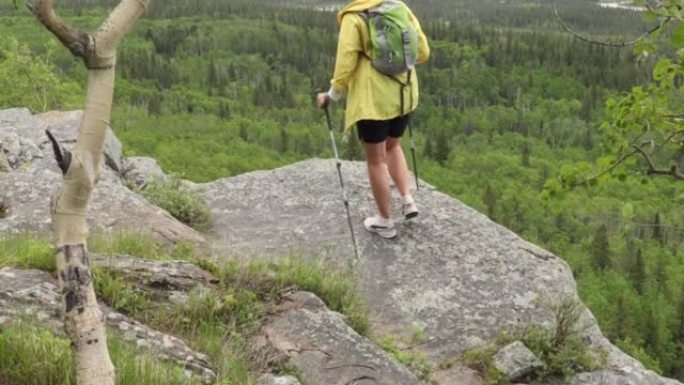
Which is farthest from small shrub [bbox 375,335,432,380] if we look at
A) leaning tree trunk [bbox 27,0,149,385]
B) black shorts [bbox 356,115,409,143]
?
leaning tree trunk [bbox 27,0,149,385]

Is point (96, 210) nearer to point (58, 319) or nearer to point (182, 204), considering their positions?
point (182, 204)

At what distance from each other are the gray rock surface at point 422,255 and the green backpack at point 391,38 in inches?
68.1

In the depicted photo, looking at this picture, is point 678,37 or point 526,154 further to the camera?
point 526,154

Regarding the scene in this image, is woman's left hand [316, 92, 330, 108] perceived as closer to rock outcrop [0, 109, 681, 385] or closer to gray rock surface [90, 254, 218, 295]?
rock outcrop [0, 109, 681, 385]

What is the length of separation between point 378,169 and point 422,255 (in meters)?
0.97

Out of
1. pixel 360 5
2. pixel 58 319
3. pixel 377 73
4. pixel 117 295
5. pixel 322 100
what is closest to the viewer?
pixel 58 319

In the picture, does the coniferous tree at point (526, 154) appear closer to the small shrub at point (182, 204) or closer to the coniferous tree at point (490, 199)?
the coniferous tree at point (490, 199)

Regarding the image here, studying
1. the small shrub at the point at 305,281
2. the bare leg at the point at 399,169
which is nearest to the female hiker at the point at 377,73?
the bare leg at the point at 399,169

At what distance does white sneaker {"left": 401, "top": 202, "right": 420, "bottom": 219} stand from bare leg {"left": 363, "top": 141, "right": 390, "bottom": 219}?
0.44 meters

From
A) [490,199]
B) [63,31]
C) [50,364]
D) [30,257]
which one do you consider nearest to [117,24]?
[63,31]

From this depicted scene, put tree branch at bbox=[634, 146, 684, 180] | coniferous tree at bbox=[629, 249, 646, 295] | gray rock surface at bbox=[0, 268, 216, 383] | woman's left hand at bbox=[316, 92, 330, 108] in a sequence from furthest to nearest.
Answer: coniferous tree at bbox=[629, 249, 646, 295] → woman's left hand at bbox=[316, 92, 330, 108] → tree branch at bbox=[634, 146, 684, 180] → gray rock surface at bbox=[0, 268, 216, 383]

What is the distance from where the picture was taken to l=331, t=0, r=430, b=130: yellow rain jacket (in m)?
6.43

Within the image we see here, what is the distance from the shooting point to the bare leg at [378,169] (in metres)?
6.84

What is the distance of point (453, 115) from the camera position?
4774 inches
